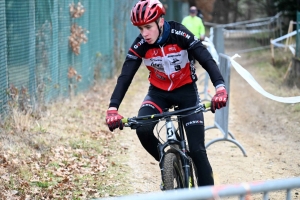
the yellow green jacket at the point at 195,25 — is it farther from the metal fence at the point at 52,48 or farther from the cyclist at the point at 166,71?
the cyclist at the point at 166,71

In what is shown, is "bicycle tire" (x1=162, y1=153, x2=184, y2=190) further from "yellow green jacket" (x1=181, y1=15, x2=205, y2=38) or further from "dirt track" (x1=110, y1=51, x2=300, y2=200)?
"yellow green jacket" (x1=181, y1=15, x2=205, y2=38)

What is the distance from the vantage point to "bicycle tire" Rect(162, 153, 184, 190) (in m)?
4.52

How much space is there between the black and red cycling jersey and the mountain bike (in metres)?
0.37

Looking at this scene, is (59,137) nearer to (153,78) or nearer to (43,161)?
(43,161)

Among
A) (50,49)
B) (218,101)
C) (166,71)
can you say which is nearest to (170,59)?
(166,71)

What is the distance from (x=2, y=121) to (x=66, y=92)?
3.38 metres

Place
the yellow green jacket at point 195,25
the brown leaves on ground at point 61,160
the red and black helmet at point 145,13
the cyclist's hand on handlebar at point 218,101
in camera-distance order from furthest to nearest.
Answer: the yellow green jacket at point 195,25
the brown leaves on ground at point 61,160
the red and black helmet at point 145,13
the cyclist's hand on handlebar at point 218,101

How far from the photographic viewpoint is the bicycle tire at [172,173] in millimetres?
4520

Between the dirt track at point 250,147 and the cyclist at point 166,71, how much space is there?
1.58 meters

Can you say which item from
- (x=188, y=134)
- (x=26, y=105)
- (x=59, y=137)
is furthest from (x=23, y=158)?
(x=188, y=134)

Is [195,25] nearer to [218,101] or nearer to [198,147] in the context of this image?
[198,147]

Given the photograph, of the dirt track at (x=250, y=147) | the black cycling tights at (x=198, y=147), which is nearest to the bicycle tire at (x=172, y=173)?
the black cycling tights at (x=198, y=147)

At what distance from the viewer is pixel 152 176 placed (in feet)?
23.4

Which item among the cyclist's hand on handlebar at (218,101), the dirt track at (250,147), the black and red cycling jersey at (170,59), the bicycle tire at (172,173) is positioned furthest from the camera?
the dirt track at (250,147)
